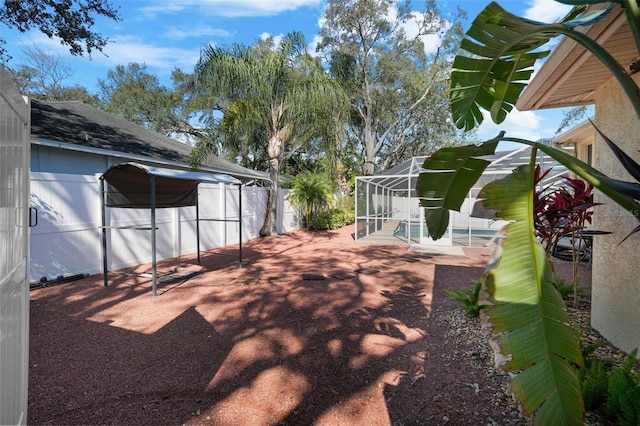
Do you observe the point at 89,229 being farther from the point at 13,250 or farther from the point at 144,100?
the point at 144,100

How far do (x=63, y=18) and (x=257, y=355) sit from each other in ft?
31.2

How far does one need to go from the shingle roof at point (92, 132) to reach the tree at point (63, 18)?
1.76m

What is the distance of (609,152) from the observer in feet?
11.6

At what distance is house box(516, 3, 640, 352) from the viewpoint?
2.95 m

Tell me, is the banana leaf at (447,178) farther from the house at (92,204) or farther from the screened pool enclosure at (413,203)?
the screened pool enclosure at (413,203)

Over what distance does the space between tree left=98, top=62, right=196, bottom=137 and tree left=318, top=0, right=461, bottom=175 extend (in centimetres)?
1207

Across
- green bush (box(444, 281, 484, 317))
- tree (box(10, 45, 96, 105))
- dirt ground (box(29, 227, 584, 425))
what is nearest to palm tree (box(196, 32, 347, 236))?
dirt ground (box(29, 227, 584, 425))

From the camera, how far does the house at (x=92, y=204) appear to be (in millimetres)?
6312

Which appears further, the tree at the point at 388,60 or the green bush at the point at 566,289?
the tree at the point at 388,60

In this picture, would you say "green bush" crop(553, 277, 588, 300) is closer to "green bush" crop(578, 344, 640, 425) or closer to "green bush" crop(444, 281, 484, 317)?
"green bush" crop(444, 281, 484, 317)

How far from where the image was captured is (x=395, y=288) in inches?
247

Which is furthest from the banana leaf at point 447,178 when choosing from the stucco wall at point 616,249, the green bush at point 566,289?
the green bush at point 566,289

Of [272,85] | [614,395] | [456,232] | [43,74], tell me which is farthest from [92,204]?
[43,74]

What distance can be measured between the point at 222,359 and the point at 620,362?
12.6ft
